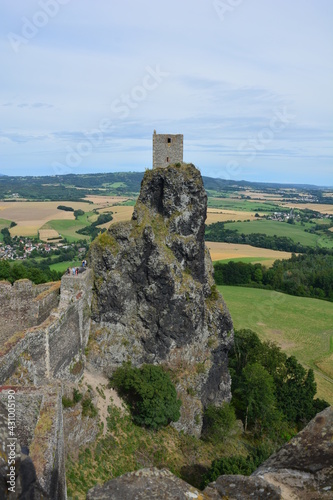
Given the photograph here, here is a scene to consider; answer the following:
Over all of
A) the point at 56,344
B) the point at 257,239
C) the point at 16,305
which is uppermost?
the point at 16,305

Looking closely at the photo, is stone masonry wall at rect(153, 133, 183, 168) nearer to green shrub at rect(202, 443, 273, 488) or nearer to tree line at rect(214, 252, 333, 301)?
green shrub at rect(202, 443, 273, 488)

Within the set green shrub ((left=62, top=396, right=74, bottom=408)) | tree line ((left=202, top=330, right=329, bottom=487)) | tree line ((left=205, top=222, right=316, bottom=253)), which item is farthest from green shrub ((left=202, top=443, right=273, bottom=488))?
tree line ((left=205, top=222, right=316, bottom=253))

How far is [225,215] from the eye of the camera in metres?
169

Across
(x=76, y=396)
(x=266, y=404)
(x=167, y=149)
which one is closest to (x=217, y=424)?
(x=266, y=404)

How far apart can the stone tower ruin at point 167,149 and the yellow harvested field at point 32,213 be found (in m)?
86.8

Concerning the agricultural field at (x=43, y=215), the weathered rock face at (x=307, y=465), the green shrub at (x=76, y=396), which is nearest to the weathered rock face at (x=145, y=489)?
the weathered rock face at (x=307, y=465)

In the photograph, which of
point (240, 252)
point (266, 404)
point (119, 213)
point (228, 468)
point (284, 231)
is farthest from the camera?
point (284, 231)

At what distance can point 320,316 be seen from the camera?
73.1m

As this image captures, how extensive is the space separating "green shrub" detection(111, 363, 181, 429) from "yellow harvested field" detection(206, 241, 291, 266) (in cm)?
7073

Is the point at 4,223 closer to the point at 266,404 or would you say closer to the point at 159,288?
the point at 159,288

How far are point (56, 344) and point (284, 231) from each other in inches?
5355

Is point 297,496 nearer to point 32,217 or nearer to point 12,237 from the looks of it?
point 12,237

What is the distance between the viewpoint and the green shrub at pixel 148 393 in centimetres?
2827

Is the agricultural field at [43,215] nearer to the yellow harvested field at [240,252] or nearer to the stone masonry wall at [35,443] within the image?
the yellow harvested field at [240,252]
